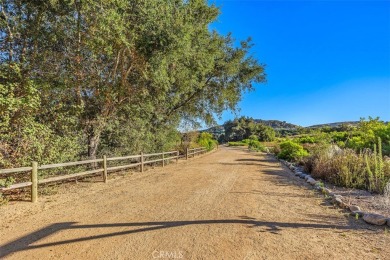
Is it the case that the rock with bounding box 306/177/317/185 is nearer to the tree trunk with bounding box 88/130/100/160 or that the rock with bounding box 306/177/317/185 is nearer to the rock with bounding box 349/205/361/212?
the rock with bounding box 349/205/361/212

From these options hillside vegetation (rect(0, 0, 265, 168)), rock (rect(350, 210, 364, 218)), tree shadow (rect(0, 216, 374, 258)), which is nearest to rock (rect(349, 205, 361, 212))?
rock (rect(350, 210, 364, 218))

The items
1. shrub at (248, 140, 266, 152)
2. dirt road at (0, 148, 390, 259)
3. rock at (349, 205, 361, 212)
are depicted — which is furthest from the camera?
shrub at (248, 140, 266, 152)

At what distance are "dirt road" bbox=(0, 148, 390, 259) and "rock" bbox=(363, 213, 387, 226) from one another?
0.50 ft

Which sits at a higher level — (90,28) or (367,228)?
(90,28)

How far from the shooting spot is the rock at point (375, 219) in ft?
14.7

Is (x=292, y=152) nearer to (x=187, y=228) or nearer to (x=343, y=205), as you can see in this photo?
(x=343, y=205)

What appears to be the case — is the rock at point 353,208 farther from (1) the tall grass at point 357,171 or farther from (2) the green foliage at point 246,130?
(2) the green foliage at point 246,130

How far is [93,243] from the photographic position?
3.84m

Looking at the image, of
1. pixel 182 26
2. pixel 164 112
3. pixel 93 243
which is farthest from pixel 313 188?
pixel 164 112

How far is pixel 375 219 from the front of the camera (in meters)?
4.53

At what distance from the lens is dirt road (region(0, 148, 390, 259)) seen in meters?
3.52

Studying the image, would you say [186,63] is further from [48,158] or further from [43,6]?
[48,158]

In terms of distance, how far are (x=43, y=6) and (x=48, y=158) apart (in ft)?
16.9

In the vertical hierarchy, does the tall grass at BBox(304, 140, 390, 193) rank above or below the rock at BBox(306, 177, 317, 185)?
above
